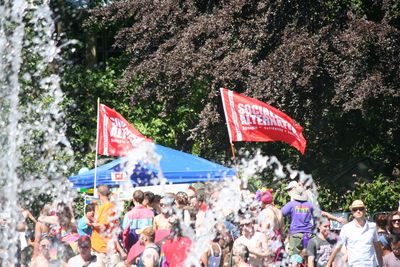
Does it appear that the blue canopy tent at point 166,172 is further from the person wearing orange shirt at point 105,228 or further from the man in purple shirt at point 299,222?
the person wearing orange shirt at point 105,228

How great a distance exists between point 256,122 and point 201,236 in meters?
3.09

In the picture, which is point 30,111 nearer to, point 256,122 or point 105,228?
point 256,122

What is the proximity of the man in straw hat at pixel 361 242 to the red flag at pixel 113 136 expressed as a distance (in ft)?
15.7

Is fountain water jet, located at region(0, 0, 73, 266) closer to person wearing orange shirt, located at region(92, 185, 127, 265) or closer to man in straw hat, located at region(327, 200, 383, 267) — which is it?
person wearing orange shirt, located at region(92, 185, 127, 265)

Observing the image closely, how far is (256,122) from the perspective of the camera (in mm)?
12234

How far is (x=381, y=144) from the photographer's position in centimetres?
1931

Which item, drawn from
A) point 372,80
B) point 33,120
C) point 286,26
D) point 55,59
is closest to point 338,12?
point 286,26

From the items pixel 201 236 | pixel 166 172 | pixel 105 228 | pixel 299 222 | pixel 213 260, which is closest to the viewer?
pixel 213 260

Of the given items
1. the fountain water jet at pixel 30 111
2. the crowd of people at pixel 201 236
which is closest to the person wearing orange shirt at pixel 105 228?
the crowd of people at pixel 201 236

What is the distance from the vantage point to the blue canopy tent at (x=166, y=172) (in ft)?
45.3

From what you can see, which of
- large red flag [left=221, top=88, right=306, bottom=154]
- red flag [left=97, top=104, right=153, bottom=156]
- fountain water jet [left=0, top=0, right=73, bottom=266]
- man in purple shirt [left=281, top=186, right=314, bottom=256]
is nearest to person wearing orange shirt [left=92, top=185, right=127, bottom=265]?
large red flag [left=221, top=88, right=306, bottom=154]

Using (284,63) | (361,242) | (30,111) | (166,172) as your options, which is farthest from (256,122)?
(30,111)

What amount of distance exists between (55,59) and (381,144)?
29.5ft

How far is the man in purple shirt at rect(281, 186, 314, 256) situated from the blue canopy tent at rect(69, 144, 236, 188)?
2.15 m
